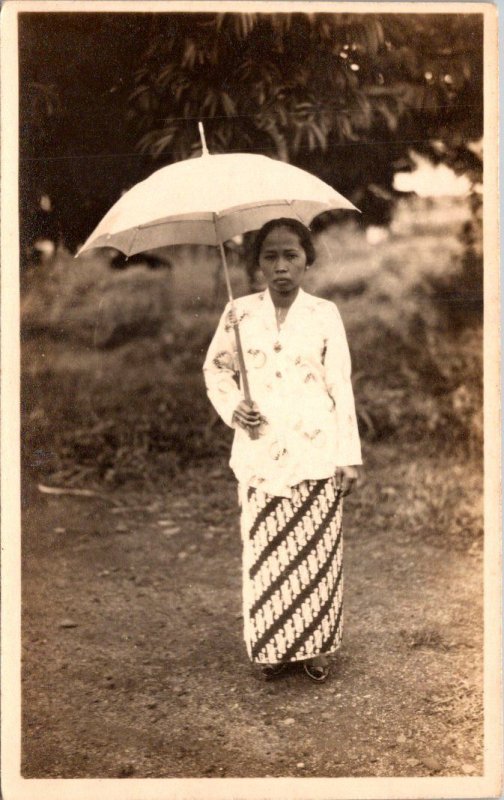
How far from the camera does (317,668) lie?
132 inches

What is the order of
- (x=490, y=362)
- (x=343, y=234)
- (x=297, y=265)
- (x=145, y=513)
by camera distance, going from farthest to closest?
1. (x=145, y=513)
2. (x=343, y=234)
3. (x=490, y=362)
4. (x=297, y=265)

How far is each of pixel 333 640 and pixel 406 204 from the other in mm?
1839

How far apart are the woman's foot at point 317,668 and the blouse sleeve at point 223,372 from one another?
1.00 meters

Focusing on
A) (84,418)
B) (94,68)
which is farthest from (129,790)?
(94,68)

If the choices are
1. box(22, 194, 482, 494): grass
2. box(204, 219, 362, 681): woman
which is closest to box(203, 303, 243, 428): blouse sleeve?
box(204, 219, 362, 681): woman

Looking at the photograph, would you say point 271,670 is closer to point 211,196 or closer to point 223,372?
point 223,372

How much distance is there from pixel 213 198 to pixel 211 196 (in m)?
0.01

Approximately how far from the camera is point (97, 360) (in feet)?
12.1

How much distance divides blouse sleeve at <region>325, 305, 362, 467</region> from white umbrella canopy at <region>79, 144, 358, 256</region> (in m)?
0.50

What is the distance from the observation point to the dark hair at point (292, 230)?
3191mm

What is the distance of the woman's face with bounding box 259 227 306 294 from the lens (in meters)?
3.18

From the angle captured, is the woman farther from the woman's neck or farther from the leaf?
the leaf

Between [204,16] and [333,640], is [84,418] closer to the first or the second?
[333,640]

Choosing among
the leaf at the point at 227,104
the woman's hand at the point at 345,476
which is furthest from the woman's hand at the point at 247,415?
the leaf at the point at 227,104
